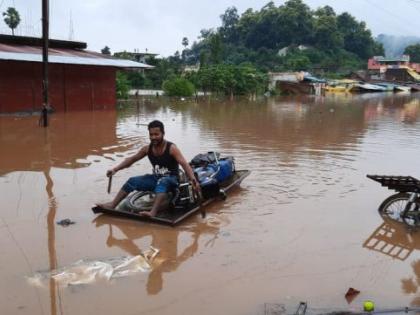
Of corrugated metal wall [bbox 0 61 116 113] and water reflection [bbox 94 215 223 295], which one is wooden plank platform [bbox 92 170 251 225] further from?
corrugated metal wall [bbox 0 61 116 113]

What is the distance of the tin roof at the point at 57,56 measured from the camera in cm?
2162

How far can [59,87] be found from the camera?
2505cm

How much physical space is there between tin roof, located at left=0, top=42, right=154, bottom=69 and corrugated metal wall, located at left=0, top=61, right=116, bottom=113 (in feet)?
1.94

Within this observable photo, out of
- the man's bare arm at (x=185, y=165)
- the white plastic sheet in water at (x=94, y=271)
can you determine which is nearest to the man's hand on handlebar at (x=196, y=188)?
the man's bare arm at (x=185, y=165)

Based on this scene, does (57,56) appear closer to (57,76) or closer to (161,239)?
(57,76)

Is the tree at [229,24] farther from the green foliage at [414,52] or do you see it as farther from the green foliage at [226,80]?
the green foliage at [226,80]

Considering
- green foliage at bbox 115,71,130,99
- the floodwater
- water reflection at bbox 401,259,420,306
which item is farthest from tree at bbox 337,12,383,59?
water reflection at bbox 401,259,420,306

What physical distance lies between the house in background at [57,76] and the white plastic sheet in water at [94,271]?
17477 mm

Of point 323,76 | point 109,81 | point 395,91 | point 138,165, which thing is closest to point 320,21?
point 323,76

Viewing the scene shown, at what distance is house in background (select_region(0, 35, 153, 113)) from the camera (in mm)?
22734

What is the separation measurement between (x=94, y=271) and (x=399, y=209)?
15.5 ft

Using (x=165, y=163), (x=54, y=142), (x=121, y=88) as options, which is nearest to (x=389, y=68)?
(x=121, y=88)

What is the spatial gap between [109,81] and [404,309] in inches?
993

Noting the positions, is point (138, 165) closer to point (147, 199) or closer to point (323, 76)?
point (147, 199)
